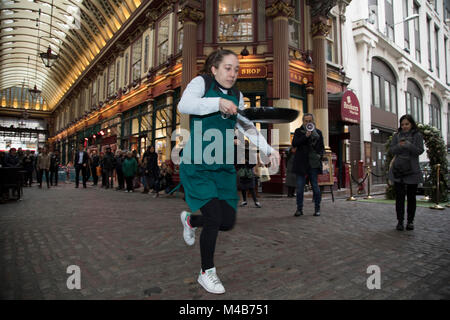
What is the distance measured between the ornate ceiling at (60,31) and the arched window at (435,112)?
89.9 ft

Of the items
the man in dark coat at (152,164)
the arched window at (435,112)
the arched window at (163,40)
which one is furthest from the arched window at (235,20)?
the arched window at (435,112)

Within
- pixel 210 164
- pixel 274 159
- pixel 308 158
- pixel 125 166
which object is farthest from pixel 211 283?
pixel 125 166

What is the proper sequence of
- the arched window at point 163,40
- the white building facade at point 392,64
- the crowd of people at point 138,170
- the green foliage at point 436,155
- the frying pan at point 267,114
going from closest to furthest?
1. the frying pan at point 267,114
2. the green foliage at point 436,155
3. the crowd of people at point 138,170
4. the arched window at point 163,40
5. the white building facade at point 392,64

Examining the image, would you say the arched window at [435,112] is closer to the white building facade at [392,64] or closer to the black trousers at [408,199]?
the white building facade at [392,64]

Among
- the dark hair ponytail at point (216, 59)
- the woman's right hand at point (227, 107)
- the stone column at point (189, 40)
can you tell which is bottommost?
the woman's right hand at point (227, 107)

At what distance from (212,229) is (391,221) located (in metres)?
4.63

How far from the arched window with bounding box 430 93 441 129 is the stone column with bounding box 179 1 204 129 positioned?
2471 centimetres

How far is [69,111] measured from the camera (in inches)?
1385

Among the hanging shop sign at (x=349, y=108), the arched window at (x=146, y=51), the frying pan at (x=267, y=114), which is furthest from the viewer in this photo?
the arched window at (x=146, y=51)

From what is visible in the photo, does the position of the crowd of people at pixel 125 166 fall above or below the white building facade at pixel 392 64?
below

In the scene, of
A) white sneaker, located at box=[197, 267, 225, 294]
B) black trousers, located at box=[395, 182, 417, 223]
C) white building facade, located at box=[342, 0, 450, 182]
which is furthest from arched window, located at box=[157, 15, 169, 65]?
white sneaker, located at box=[197, 267, 225, 294]

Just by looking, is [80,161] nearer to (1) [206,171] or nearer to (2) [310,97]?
(2) [310,97]

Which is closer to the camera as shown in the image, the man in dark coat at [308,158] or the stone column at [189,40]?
the man in dark coat at [308,158]

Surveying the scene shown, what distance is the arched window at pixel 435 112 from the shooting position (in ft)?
83.1
